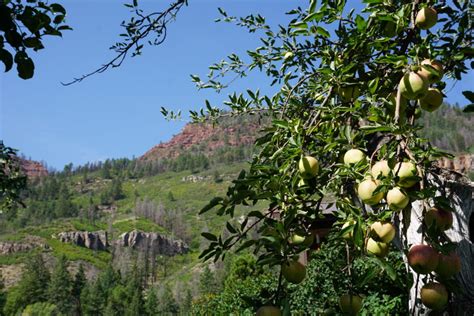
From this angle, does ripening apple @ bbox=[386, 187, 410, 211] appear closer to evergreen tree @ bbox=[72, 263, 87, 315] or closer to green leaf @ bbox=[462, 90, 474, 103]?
green leaf @ bbox=[462, 90, 474, 103]

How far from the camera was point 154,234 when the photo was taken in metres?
123

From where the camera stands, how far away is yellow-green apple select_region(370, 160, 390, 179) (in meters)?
1.48

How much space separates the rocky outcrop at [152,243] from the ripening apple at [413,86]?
121463mm

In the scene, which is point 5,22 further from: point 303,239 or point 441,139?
point 441,139

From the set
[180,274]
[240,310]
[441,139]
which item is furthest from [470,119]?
[240,310]

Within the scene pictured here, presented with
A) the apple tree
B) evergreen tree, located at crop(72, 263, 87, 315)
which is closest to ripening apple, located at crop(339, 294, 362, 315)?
the apple tree

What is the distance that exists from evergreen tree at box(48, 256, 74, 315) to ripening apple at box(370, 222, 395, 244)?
7287 centimetres

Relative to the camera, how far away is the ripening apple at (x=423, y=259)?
151 centimetres

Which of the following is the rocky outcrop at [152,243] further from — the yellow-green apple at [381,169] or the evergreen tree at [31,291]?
the yellow-green apple at [381,169]

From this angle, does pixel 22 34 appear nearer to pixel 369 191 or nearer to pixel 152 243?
pixel 369 191

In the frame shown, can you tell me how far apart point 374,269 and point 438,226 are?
278 millimetres

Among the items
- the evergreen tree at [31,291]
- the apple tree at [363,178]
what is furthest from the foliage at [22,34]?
the evergreen tree at [31,291]

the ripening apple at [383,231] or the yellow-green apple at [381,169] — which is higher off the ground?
the yellow-green apple at [381,169]

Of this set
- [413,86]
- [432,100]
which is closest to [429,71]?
[413,86]
